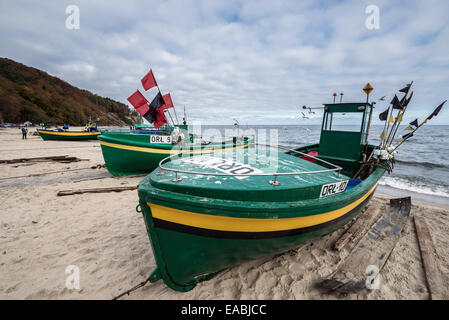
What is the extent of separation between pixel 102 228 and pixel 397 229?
727cm

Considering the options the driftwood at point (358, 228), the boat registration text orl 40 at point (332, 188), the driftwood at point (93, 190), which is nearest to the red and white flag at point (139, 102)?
the driftwood at point (93, 190)

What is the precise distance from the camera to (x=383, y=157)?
17.3 feet

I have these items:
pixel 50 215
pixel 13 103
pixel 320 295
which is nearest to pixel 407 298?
pixel 320 295

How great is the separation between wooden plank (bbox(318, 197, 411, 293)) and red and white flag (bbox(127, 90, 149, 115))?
7.92m

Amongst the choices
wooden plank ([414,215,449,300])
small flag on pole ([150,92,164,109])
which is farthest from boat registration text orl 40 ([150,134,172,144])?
wooden plank ([414,215,449,300])

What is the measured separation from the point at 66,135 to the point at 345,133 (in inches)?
1139

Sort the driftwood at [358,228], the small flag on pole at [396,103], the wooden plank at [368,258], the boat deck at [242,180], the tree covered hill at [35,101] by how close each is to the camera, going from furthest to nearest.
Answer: the tree covered hill at [35,101] < the small flag on pole at [396,103] < the driftwood at [358,228] < the wooden plank at [368,258] < the boat deck at [242,180]

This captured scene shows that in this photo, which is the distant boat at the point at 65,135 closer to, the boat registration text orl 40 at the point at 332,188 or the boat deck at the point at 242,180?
the boat deck at the point at 242,180

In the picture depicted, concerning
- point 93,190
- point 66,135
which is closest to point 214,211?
point 93,190

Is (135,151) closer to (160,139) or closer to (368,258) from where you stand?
(160,139)

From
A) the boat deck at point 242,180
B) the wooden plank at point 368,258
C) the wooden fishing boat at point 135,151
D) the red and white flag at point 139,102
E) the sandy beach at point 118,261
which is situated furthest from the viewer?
the wooden fishing boat at point 135,151

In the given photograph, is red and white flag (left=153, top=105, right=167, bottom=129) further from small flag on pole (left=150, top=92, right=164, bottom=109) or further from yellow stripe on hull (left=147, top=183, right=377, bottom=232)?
yellow stripe on hull (left=147, top=183, right=377, bottom=232)

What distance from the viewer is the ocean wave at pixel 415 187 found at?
9.00 meters

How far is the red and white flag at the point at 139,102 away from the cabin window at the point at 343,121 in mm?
6819
